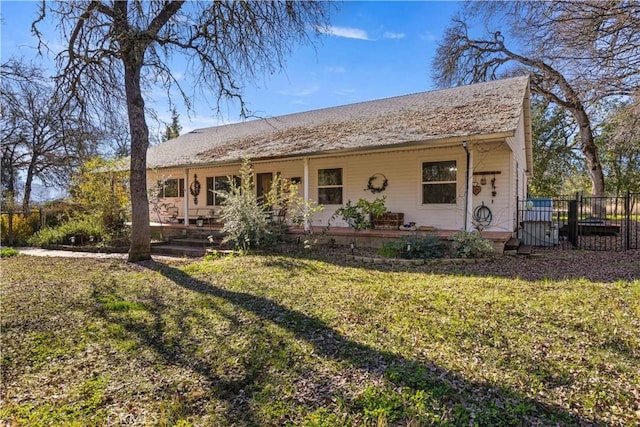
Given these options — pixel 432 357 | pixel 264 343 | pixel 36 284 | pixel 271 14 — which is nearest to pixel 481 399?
pixel 432 357

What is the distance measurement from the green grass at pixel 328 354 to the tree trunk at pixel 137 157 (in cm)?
297

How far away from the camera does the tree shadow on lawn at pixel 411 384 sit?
2.38 meters

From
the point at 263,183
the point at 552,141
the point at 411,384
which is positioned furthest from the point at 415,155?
the point at 552,141

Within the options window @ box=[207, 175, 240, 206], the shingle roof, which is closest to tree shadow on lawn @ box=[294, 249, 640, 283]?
the shingle roof

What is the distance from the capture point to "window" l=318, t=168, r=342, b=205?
38.5ft

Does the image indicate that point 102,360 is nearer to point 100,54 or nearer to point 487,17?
point 100,54

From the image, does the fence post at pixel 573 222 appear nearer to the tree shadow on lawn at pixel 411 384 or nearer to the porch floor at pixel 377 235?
the porch floor at pixel 377 235

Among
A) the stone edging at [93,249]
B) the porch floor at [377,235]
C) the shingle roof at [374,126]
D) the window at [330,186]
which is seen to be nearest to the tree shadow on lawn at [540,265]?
the porch floor at [377,235]

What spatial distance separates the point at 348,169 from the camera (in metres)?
11.5

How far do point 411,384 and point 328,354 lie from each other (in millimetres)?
818

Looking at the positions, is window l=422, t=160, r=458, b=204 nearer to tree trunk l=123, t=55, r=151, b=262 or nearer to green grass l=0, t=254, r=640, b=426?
green grass l=0, t=254, r=640, b=426

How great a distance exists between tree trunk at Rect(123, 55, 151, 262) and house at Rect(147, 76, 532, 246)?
3.30m

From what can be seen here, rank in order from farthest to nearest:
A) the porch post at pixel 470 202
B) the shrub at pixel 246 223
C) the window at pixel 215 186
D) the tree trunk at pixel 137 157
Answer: the window at pixel 215 186
the shrub at pixel 246 223
the porch post at pixel 470 202
the tree trunk at pixel 137 157

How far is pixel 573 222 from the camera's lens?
9.52m
